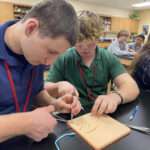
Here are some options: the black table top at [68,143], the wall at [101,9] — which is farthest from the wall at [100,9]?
the black table top at [68,143]

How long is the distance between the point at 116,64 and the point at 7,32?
77cm

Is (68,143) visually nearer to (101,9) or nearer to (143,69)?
(143,69)

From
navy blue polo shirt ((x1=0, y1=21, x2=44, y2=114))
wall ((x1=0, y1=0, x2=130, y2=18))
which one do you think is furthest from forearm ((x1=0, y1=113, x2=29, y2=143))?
wall ((x1=0, y1=0, x2=130, y2=18))

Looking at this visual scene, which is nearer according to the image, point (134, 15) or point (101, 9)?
point (101, 9)

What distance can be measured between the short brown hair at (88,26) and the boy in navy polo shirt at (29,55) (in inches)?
15.7

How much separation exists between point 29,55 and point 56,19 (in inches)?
6.8

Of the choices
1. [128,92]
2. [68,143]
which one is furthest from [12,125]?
[128,92]

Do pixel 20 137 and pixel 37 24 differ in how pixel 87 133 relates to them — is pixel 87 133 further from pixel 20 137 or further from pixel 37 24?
pixel 37 24

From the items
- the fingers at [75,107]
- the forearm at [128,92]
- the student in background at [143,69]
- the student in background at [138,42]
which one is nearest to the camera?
the fingers at [75,107]

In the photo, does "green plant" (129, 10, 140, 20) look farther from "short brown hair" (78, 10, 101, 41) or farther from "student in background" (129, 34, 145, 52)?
"short brown hair" (78, 10, 101, 41)

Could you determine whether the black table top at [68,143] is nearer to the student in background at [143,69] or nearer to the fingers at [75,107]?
the fingers at [75,107]

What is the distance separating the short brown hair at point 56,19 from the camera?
24.2 inches

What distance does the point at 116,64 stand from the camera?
1269 millimetres

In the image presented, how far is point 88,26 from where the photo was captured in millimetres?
1093
